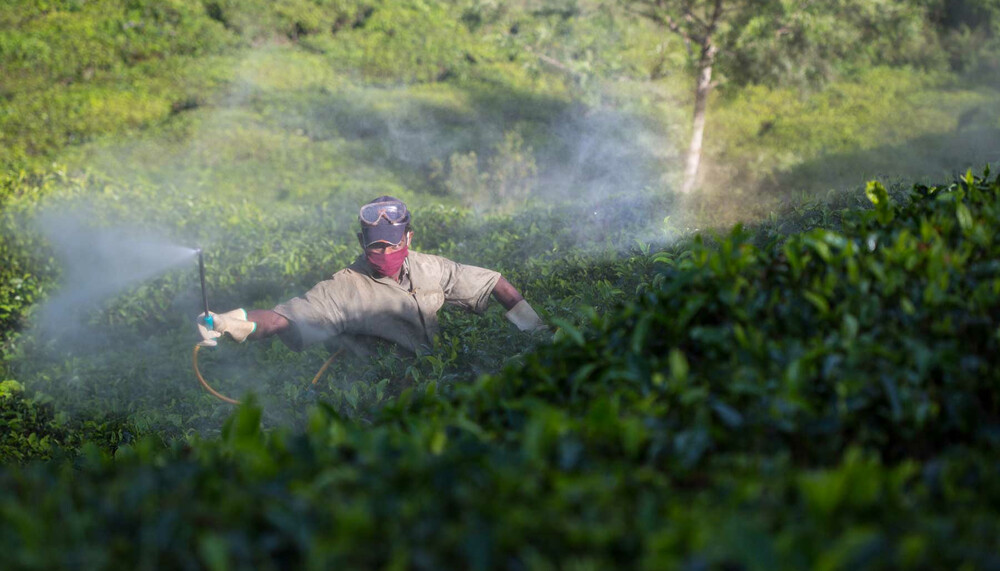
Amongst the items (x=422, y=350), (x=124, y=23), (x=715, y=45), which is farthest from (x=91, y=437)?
(x=124, y=23)

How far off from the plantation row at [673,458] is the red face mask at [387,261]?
7.00 feet

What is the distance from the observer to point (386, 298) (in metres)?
5.08

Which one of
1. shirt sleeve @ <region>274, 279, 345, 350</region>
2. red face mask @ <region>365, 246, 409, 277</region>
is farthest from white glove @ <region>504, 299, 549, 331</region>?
shirt sleeve @ <region>274, 279, 345, 350</region>

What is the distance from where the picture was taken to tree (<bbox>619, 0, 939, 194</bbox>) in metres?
10.8

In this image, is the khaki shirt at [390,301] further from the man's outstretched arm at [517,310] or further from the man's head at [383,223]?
the man's head at [383,223]

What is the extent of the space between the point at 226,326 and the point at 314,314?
0.52m

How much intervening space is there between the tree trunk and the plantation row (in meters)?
9.28

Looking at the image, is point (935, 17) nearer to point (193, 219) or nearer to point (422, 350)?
point (193, 219)

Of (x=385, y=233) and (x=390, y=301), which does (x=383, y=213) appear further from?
(x=390, y=301)

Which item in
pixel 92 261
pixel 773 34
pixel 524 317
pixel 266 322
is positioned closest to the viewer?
pixel 266 322

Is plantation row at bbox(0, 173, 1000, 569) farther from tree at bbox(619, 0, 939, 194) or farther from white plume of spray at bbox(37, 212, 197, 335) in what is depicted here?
tree at bbox(619, 0, 939, 194)

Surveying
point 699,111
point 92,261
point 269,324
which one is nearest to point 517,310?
point 269,324

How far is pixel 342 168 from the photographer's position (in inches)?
494

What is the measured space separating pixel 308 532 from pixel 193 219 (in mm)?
8381
